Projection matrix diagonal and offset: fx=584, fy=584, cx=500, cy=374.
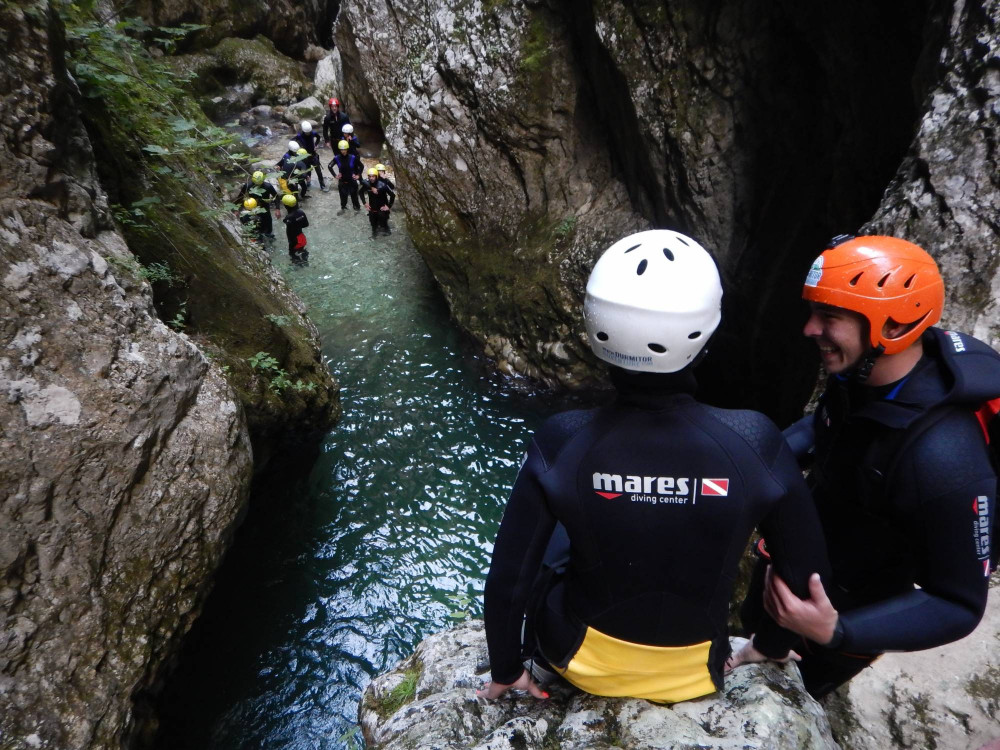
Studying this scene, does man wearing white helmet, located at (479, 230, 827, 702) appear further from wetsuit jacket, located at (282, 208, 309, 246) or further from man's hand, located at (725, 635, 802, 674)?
wetsuit jacket, located at (282, 208, 309, 246)

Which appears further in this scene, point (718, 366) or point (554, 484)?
point (718, 366)

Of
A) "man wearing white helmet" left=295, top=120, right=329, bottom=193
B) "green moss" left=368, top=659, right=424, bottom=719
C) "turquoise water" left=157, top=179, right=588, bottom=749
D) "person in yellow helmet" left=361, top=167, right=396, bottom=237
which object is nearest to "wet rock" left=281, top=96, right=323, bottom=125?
"man wearing white helmet" left=295, top=120, right=329, bottom=193

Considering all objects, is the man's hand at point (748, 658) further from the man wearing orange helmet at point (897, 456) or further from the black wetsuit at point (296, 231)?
the black wetsuit at point (296, 231)

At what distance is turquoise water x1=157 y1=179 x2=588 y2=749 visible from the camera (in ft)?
15.1

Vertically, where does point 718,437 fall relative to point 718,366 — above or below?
above

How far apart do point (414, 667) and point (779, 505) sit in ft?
8.16

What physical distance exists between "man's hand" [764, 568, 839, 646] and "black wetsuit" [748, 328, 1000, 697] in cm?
6

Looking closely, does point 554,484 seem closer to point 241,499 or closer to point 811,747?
point 811,747

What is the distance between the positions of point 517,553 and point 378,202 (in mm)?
12127

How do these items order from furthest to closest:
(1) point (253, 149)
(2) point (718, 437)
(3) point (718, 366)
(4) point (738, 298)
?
(1) point (253, 149), (3) point (718, 366), (4) point (738, 298), (2) point (718, 437)

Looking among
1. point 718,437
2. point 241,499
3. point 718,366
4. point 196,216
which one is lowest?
point 718,366

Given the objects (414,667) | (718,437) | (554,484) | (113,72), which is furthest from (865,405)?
(113,72)

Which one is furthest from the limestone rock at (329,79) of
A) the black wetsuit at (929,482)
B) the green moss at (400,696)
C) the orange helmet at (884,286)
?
Answer: the black wetsuit at (929,482)

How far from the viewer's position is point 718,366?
8.34 meters
